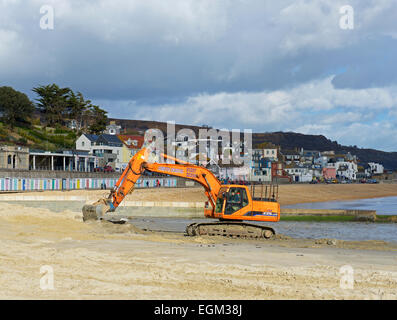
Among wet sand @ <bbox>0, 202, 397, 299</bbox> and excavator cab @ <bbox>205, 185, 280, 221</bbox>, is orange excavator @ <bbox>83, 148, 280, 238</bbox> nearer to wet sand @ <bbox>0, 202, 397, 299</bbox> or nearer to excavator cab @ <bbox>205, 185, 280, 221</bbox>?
excavator cab @ <bbox>205, 185, 280, 221</bbox>

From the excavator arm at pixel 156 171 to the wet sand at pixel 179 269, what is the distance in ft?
10.9

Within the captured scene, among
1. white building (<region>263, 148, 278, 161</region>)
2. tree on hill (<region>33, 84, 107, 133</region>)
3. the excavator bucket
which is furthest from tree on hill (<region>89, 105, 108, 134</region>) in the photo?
the excavator bucket

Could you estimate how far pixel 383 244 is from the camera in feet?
79.0

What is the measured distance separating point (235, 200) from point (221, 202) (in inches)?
26.7

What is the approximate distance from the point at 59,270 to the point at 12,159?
2851 inches

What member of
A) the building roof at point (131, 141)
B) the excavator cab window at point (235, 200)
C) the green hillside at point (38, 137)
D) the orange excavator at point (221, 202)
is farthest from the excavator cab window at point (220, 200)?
the building roof at point (131, 141)

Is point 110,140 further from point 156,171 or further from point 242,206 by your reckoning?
point 242,206

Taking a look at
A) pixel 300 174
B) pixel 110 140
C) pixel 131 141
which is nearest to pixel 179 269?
pixel 110 140

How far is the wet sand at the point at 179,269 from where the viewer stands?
10992mm

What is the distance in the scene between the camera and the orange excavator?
2400 cm

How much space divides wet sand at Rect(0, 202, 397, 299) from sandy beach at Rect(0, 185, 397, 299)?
0.07ft

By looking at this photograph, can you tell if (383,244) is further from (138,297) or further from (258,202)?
(138,297)

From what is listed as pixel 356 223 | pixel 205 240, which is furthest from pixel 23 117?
pixel 205 240

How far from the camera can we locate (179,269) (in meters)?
13.7
